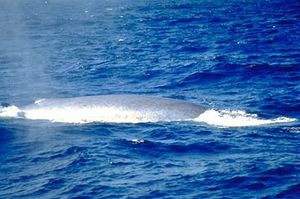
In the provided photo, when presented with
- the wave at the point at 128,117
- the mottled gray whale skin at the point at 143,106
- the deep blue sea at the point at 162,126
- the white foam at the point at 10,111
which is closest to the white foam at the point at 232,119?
the wave at the point at 128,117

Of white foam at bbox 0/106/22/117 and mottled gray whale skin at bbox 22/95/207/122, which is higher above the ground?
white foam at bbox 0/106/22/117

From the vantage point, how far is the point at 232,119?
30562mm

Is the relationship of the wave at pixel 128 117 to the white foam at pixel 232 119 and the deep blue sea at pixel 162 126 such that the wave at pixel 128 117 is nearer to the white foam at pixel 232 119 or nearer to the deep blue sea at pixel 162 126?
the white foam at pixel 232 119

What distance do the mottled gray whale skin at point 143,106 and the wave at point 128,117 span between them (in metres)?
0.07

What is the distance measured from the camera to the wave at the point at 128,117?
98.6 ft

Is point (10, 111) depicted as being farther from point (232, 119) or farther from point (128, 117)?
→ point (232, 119)

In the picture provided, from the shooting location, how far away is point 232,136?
89.2 feet

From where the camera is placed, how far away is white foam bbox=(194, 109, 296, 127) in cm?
2972

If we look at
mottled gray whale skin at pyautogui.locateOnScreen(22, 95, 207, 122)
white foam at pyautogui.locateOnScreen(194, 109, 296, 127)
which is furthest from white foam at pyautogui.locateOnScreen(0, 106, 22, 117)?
white foam at pyautogui.locateOnScreen(194, 109, 296, 127)

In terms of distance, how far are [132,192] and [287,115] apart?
1431 centimetres

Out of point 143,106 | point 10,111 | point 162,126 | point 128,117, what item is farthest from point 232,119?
point 10,111

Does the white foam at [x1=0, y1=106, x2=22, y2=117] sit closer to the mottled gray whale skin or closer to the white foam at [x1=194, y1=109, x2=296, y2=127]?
the mottled gray whale skin

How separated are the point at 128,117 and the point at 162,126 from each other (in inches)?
99.5

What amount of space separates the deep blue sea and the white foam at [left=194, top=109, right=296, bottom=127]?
161 mm
